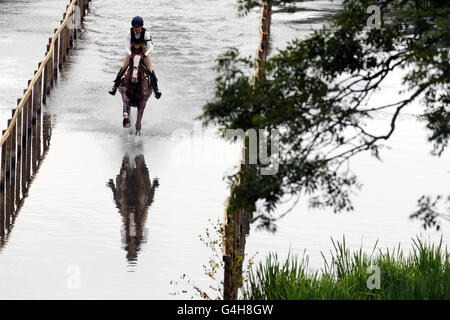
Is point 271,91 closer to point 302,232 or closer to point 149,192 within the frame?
point 302,232

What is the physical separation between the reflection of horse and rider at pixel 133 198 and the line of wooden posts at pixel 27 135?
1.68 metres

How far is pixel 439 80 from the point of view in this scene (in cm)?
1388

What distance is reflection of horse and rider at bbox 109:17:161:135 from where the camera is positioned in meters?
27.3

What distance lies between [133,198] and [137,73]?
4.63 m

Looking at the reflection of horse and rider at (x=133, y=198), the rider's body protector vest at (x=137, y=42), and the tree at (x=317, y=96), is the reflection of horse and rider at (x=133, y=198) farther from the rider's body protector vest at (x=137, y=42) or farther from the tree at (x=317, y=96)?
the tree at (x=317, y=96)

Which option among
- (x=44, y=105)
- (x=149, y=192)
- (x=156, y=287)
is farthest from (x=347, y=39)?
(x=44, y=105)

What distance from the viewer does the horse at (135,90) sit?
2803 centimetres

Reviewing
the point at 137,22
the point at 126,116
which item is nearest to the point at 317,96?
the point at 137,22

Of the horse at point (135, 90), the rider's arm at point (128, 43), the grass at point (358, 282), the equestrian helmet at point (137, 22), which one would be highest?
the equestrian helmet at point (137, 22)

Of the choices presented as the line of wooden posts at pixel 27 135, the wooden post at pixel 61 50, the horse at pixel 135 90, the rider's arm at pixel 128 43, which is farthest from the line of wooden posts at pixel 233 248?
the wooden post at pixel 61 50

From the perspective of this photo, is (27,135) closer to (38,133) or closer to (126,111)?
(38,133)

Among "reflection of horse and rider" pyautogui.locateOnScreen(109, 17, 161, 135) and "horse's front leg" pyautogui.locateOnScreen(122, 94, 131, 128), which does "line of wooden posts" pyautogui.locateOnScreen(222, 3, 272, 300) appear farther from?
"horse's front leg" pyautogui.locateOnScreen(122, 94, 131, 128)

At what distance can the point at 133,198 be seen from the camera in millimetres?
24016
